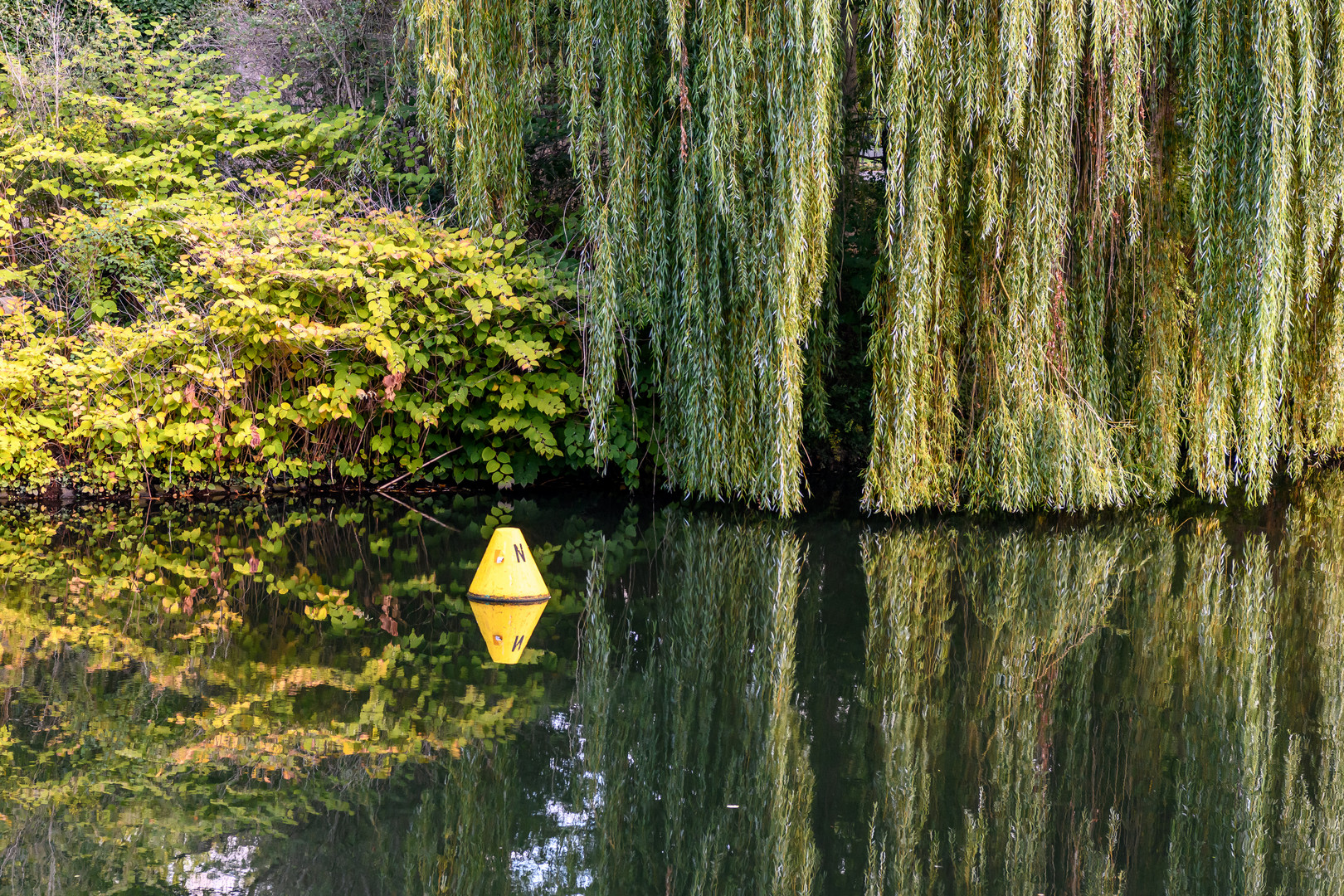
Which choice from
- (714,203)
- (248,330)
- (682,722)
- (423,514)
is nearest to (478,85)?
(714,203)

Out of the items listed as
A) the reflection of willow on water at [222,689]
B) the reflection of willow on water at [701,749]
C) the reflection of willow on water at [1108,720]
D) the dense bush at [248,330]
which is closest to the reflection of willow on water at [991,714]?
the reflection of willow on water at [1108,720]

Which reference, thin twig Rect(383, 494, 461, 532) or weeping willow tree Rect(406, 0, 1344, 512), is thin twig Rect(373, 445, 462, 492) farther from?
weeping willow tree Rect(406, 0, 1344, 512)

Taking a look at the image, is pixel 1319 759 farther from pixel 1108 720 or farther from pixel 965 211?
pixel 965 211

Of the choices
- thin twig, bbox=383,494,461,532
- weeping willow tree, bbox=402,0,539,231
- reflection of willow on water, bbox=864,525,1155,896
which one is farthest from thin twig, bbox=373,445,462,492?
reflection of willow on water, bbox=864,525,1155,896

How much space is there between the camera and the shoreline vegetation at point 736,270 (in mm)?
6430

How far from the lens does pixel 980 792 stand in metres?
3.13

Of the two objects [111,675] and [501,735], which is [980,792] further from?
[111,675]

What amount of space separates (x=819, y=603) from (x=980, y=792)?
2.13m

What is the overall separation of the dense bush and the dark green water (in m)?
1.45

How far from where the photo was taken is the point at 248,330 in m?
7.37

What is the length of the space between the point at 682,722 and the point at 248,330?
498 centimetres

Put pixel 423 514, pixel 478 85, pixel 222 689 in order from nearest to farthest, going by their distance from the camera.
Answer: pixel 222 689 → pixel 478 85 → pixel 423 514

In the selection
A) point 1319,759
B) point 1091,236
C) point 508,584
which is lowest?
point 1319,759

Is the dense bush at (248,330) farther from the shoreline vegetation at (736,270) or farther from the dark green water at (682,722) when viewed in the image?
the dark green water at (682,722)
